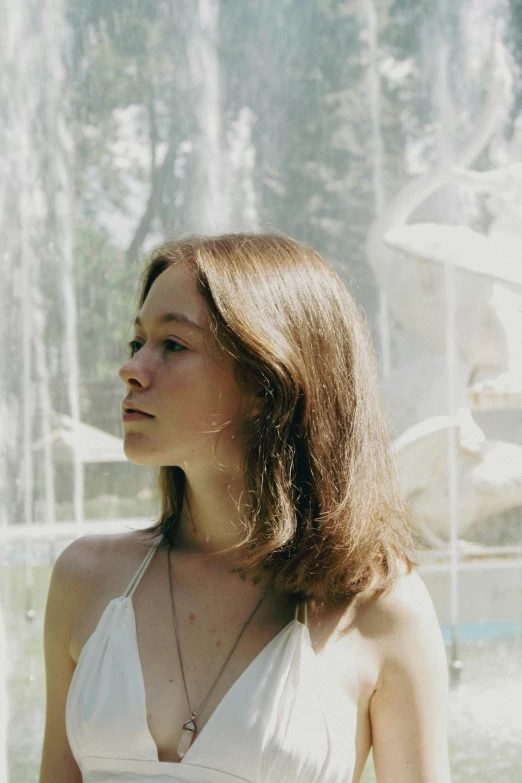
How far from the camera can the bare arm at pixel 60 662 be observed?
5.10 feet

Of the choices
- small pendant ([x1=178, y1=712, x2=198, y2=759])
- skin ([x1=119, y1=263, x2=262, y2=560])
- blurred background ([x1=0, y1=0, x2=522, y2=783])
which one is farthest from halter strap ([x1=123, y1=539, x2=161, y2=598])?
blurred background ([x1=0, y1=0, x2=522, y2=783])

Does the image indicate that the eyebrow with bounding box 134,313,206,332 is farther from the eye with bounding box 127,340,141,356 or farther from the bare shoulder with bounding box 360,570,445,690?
the bare shoulder with bounding box 360,570,445,690

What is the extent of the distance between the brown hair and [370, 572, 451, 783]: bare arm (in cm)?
9

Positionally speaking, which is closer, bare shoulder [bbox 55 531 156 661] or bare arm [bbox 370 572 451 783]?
bare arm [bbox 370 572 451 783]

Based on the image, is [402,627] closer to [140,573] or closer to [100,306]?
[140,573]

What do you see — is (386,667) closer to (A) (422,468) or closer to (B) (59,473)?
(A) (422,468)

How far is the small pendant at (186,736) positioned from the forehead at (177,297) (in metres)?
0.57

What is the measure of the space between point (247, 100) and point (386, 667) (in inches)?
382

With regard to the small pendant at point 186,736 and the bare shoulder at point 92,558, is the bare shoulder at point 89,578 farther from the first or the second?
the small pendant at point 186,736

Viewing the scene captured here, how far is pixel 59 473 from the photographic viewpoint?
9961 mm

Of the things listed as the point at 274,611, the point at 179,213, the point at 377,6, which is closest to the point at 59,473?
the point at 179,213

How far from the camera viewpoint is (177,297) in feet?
5.15

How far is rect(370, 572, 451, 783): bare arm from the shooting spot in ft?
4.71

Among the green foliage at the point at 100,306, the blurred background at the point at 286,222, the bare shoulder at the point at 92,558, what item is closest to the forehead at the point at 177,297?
the bare shoulder at the point at 92,558
